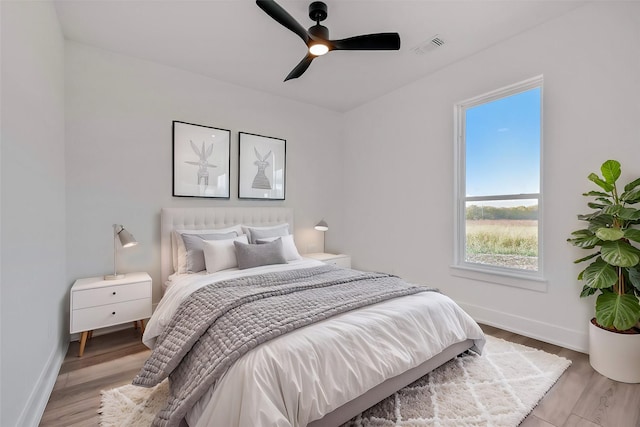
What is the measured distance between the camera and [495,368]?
87.7 inches

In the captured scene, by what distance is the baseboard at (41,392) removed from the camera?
1592mm

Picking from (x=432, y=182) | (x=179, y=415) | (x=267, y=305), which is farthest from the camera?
(x=432, y=182)

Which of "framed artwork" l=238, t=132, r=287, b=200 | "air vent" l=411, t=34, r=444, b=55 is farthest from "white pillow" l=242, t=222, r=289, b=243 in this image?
"air vent" l=411, t=34, r=444, b=55

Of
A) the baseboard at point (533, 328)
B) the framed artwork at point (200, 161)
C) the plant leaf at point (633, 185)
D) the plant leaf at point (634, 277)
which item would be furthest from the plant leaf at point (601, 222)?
the framed artwork at point (200, 161)

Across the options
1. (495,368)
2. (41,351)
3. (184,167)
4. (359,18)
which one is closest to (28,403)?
(41,351)

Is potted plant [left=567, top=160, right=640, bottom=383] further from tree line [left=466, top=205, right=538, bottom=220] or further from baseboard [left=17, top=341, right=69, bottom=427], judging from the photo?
baseboard [left=17, top=341, right=69, bottom=427]

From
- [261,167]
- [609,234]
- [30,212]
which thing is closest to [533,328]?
[609,234]

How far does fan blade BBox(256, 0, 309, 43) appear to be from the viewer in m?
1.89

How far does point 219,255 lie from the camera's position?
291 centimetres

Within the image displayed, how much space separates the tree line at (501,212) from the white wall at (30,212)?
12.1ft

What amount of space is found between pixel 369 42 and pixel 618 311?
2.50 m

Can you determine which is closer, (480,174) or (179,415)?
(179,415)

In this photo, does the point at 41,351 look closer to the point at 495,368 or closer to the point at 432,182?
the point at 495,368

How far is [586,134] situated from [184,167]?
3814 mm
